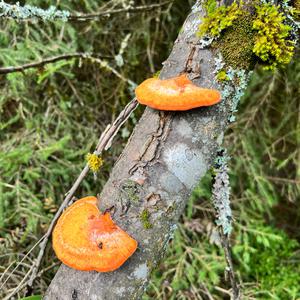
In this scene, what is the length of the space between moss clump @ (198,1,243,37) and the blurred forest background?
1.37 metres

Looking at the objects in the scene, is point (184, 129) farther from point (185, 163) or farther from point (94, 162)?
point (94, 162)

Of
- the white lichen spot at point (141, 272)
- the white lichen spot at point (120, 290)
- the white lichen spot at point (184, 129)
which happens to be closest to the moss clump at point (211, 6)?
the white lichen spot at point (184, 129)

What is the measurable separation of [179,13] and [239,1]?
6.21 ft

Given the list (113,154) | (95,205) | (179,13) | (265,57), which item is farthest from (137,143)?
(179,13)

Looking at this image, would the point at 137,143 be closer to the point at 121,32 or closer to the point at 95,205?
the point at 95,205

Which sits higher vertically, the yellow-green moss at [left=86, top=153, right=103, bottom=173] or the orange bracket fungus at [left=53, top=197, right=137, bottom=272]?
the yellow-green moss at [left=86, top=153, right=103, bottom=173]

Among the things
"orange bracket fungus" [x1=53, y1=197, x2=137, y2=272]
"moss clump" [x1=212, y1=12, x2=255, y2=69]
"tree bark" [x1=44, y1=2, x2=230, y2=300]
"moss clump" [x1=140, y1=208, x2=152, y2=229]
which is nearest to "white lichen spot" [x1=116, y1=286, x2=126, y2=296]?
"tree bark" [x1=44, y1=2, x2=230, y2=300]

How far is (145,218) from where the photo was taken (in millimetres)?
1658

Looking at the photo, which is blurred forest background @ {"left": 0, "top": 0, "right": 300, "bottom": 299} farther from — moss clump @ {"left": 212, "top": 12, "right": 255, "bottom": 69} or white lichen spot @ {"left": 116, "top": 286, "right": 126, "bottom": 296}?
moss clump @ {"left": 212, "top": 12, "right": 255, "bottom": 69}

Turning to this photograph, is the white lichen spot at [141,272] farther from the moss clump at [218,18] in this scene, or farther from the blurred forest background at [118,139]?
the blurred forest background at [118,139]

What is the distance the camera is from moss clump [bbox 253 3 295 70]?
1.71 metres

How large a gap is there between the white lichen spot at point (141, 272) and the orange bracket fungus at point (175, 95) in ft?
2.21

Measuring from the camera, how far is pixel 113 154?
3.31m

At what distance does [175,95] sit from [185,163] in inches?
12.8
